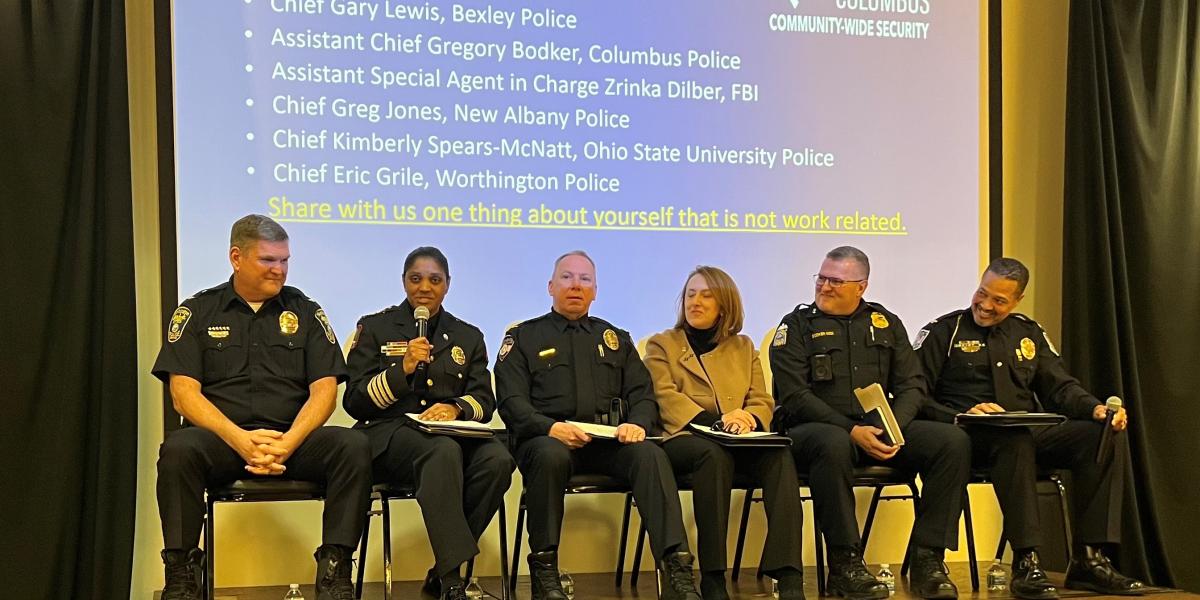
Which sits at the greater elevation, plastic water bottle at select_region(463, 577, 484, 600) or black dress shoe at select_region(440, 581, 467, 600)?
black dress shoe at select_region(440, 581, 467, 600)

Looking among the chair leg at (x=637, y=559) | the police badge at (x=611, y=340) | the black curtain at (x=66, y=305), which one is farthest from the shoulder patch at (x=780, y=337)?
the black curtain at (x=66, y=305)

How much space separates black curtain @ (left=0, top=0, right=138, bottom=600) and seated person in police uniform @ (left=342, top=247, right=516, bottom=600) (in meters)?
0.87

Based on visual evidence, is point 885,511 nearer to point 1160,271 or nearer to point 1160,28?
point 1160,271

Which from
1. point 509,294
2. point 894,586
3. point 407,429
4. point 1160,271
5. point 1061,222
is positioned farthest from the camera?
point 1061,222

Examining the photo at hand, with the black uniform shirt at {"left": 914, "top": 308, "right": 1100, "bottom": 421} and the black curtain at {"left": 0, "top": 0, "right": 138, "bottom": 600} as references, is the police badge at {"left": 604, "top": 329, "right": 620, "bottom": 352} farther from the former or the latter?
the black curtain at {"left": 0, "top": 0, "right": 138, "bottom": 600}

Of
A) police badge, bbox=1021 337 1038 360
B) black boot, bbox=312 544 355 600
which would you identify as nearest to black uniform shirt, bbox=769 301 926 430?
police badge, bbox=1021 337 1038 360

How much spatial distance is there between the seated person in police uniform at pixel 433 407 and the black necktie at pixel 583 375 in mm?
335

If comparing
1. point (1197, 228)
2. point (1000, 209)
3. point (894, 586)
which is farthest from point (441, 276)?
point (1197, 228)

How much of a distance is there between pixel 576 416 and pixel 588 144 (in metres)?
1.27

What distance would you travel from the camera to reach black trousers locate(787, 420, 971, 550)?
13.8 ft

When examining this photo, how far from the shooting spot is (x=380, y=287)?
4766 millimetres

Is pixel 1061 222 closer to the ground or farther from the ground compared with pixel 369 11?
closer to the ground

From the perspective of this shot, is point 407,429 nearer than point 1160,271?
Yes

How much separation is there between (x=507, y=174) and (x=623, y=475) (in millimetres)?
1461
